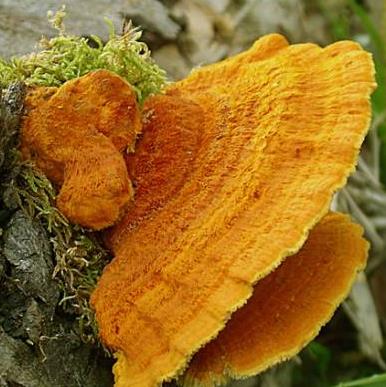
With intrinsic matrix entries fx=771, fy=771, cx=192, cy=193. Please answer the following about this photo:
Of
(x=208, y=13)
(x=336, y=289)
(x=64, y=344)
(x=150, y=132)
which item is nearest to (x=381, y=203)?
(x=208, y=13)

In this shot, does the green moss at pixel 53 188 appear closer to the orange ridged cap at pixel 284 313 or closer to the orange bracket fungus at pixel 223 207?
the orange bracket fungus at pixel 223 207

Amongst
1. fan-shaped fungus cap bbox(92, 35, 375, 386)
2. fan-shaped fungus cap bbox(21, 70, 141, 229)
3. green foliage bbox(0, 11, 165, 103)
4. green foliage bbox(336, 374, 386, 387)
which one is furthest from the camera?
green foliage bbox(336, 374, 386, 387)

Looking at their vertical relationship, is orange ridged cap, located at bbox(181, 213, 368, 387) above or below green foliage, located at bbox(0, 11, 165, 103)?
below

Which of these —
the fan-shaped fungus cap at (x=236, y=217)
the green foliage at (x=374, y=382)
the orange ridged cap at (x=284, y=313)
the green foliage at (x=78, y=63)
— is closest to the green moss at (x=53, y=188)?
the green foliage at (x=78, y=63)

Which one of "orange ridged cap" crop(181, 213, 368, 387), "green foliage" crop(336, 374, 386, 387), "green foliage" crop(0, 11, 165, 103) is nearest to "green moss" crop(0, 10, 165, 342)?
"green foliage" crop(0, 11, 165, 103)

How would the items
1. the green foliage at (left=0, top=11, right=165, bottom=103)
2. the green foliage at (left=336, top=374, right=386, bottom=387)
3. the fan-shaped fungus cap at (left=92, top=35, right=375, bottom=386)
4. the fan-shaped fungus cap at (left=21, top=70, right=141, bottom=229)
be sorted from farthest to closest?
1. the green foliage at (left=336, top=374, right=386, bottom=387)
2. the green foliage at (left=0, top=11, right=165, bottom=103)
3. the fan-shaped fungus cap at (left=21, top=70, right=141, bottom=229)
4. the fan-shaped fungus cap at (left=92, top=35, right=375, bottom=386)

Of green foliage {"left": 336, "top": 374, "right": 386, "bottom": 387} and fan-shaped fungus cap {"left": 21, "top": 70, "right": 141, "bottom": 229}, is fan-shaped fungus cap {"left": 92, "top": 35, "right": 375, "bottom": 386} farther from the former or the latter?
green foliage {"left": 336, "top": 374, "right": 386, "bottom": 387}

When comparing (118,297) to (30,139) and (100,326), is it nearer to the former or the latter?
(100,326)
